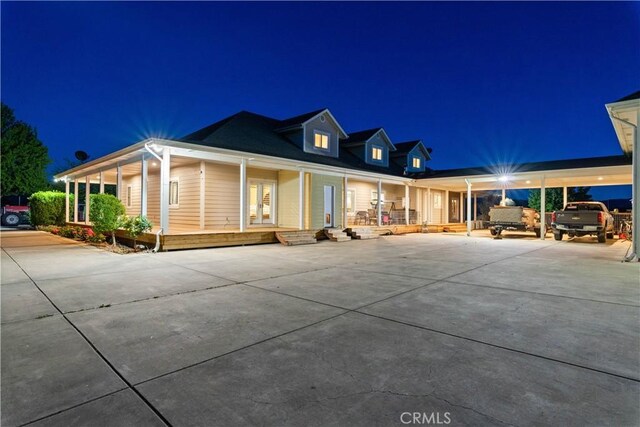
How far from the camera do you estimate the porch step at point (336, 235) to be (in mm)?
15056

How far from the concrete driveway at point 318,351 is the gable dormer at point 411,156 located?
20.0 metres

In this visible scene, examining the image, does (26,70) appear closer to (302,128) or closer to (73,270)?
(302,128)

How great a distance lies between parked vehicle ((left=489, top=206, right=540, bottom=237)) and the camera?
16.7 metres

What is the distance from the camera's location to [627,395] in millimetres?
2363

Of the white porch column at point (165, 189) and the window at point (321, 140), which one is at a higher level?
the window at point (321, 140)

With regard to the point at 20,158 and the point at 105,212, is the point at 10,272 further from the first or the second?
the point at 20,158

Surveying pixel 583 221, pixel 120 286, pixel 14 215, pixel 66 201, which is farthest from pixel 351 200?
pixel 14 215

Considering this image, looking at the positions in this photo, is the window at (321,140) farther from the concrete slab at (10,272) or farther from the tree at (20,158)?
the tree at (20,158)

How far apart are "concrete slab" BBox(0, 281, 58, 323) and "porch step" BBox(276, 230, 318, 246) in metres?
8.29

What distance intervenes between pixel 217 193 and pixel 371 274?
9.54m

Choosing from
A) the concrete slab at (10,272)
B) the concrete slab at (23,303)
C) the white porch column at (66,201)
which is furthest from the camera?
the white porch column at (66,201)

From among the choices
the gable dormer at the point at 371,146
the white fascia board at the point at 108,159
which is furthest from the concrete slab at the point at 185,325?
the gable dormer at the point at 371,146

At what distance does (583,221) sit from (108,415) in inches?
691

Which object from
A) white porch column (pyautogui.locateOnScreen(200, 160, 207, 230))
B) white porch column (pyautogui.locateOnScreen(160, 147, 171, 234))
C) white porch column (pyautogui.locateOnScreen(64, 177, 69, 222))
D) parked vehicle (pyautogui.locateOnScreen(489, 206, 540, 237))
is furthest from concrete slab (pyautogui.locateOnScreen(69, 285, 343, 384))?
white porch column (pyautogui.locateOnScreen(64, 177, 69, 222))
